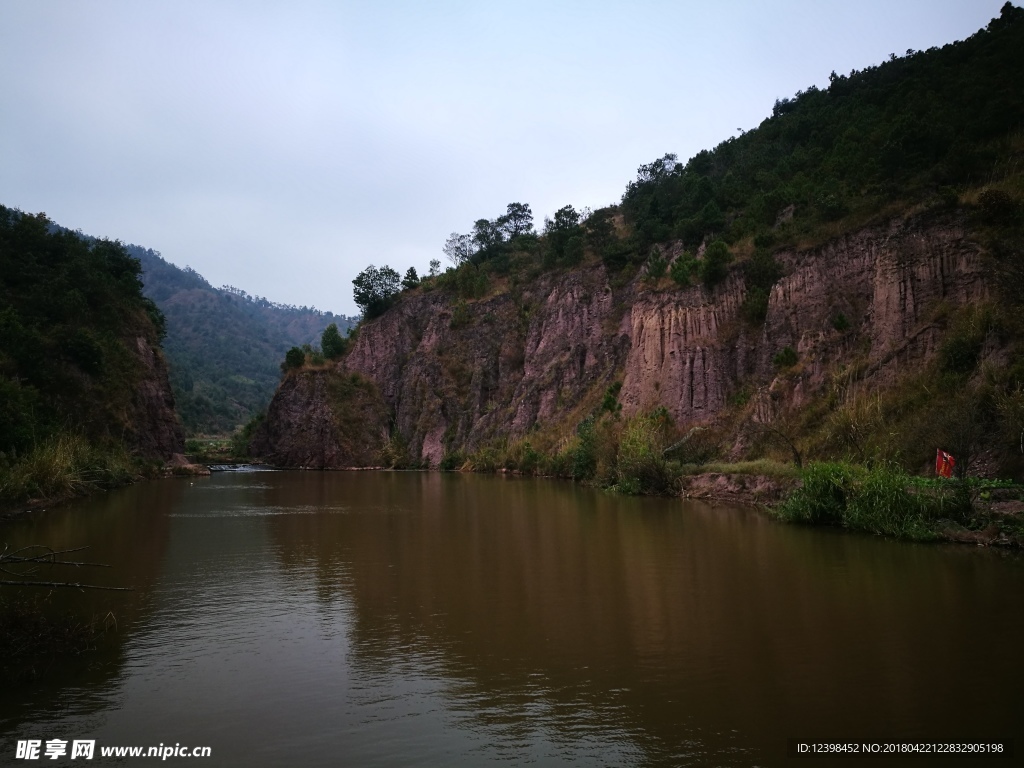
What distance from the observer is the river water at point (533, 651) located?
6.82m

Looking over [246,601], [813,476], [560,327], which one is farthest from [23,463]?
[560,327]

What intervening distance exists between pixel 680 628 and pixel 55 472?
2780cm

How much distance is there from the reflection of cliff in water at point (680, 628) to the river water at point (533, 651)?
5cm

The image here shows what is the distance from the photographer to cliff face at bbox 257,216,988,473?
32875 mm

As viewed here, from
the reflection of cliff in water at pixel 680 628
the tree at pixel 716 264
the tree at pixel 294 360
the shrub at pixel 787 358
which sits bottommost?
the reflection of cliff in water at pixel 680 628

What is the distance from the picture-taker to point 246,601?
1269cm

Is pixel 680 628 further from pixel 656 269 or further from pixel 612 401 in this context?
pixel 656 269

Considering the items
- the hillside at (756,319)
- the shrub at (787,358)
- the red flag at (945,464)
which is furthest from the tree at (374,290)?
the red flag at (945,464)

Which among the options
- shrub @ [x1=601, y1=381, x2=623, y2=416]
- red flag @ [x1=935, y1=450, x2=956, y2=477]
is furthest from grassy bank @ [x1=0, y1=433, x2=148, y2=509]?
shrub @ [x1=601, y1=381, x2=623, y2=416]

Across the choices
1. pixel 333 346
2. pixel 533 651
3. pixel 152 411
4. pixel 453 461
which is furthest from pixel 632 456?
pixel 333 346

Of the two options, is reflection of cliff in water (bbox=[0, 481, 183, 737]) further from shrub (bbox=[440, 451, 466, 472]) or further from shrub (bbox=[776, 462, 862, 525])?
shrub (bbox=[440, 451, 466, 472])

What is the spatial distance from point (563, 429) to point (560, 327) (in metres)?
15.3

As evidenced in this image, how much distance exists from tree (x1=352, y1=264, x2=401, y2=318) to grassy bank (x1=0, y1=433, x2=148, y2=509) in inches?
1869

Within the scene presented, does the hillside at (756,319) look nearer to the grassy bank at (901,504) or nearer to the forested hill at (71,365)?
the grassy bank at (901,504)
